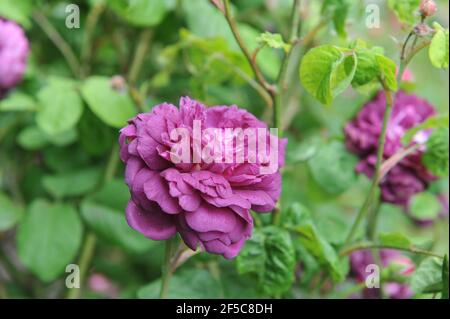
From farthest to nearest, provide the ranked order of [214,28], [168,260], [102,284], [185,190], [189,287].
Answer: [102,284] < [214,28] < [189,287] < [168,260] < [185,190]

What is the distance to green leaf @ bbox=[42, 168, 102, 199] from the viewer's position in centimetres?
102

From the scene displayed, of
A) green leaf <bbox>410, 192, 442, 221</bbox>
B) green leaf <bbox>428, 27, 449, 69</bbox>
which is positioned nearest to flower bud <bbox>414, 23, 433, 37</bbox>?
green leaf <bbox>428, 27, 449, 69</bbox>

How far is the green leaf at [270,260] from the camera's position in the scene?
0.72 meters

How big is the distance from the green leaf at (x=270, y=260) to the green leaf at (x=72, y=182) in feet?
1.24

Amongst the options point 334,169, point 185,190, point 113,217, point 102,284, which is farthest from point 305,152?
point 102,284

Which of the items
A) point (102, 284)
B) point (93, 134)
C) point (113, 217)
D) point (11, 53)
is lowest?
point (102, 284)

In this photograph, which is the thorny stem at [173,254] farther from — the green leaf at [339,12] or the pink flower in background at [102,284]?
the pink flower in background at [102,284]

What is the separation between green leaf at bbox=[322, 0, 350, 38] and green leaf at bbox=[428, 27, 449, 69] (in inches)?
6.3

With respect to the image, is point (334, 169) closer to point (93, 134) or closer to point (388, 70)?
point (388, 70)

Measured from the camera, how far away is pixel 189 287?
31.4 inches

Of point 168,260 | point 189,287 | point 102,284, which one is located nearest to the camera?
point 168,260

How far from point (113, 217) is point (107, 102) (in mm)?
155
